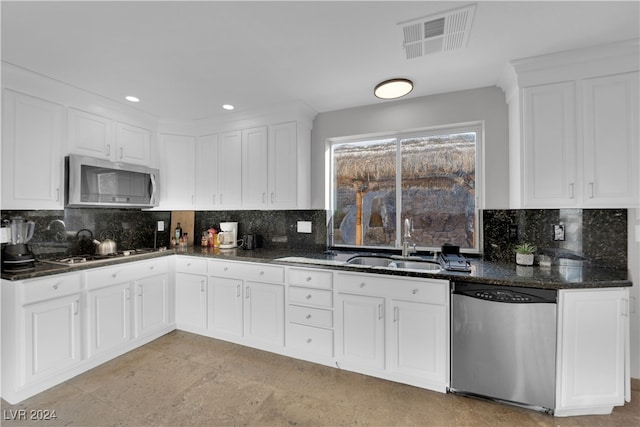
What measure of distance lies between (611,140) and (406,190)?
1.54m

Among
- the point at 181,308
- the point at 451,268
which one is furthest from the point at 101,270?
the point at 451,268

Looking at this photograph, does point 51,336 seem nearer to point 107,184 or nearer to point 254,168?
point 107,184

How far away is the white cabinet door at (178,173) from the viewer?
133 inches

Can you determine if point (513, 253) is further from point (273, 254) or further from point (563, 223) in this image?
point (273, 254)

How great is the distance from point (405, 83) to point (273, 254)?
2082 millimetres

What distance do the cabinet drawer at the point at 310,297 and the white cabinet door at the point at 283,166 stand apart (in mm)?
910

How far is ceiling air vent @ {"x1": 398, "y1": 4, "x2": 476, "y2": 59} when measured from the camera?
1597mm

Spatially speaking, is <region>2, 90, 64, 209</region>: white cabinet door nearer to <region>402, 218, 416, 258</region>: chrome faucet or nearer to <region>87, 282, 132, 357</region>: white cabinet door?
<region>87, 282, 132, 357</region>: white cabinet door

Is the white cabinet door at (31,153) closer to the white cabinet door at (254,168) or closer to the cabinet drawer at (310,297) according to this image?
the white cabinet door at (254,168)

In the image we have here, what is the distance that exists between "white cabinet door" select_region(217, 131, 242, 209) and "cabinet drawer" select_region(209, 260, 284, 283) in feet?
2.42

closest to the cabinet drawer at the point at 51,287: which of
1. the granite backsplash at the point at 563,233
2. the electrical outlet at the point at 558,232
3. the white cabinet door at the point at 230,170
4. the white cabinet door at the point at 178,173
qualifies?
the white cabinet door at the point at 178,173

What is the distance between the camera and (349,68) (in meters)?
2.19

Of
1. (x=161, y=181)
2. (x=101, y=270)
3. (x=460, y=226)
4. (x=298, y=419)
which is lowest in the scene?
(x=298, y=419)

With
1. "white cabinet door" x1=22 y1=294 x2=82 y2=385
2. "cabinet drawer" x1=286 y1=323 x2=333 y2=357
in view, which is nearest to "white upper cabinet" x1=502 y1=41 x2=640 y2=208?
"cabinet drawer" x1=286 y1=323 x2=333 y2=357
